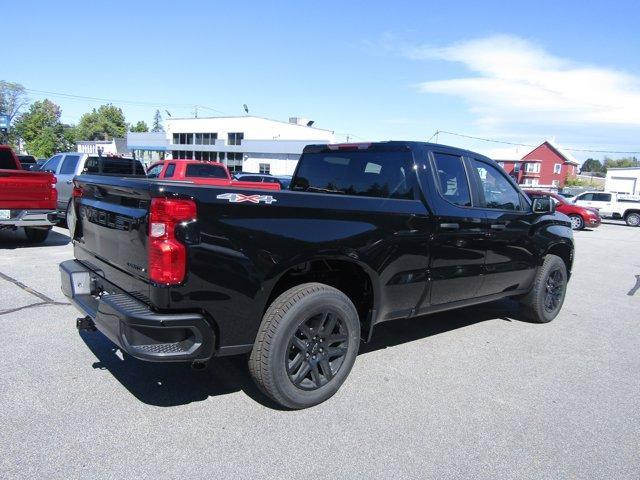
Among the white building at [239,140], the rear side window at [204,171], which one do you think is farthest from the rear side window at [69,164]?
the white building at [239,140]

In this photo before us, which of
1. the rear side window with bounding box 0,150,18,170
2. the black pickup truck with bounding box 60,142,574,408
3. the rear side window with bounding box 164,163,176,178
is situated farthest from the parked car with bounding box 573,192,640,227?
the rear side window with bounding box 0,150,18,170

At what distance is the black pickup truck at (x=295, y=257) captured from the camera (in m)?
2.93

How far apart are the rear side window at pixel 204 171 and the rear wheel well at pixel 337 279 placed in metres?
10.4

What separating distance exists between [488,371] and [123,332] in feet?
10.3

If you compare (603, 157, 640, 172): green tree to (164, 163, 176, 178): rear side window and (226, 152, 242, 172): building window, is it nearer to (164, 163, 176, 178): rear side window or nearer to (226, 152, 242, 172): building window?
(226, 152, 242, 172): building window

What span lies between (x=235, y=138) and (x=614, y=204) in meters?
42.2

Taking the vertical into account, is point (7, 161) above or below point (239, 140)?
below

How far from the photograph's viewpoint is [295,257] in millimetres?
3314

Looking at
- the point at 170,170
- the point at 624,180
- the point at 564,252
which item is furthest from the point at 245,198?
the point at 624,180

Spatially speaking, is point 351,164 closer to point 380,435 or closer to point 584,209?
point 380,435

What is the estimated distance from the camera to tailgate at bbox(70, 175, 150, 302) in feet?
9.97

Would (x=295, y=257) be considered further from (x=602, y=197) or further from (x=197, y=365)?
(x=602, y=197)

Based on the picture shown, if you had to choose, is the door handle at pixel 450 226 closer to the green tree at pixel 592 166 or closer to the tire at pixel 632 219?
the tire at pixel 632 219

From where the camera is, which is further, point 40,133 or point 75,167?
point 40,133
